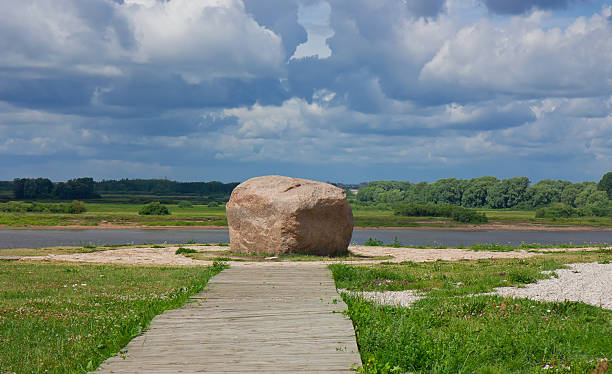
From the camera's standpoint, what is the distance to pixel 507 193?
11825 centimetres

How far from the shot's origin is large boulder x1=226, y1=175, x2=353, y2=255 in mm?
23453

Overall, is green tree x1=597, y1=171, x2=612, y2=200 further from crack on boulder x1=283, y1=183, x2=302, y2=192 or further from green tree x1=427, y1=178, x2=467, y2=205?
crack on boulder x1=283, y1=183, x2=302, y2=192

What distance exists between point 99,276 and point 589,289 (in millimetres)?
13754

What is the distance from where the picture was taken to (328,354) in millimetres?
7484

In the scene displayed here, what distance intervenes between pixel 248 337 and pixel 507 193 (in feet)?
389

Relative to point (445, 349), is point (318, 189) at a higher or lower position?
higher

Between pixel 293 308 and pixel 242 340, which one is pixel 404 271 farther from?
pixel 242 340

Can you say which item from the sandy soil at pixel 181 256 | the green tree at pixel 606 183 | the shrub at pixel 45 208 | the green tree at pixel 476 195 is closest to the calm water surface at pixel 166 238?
the sandy soil at pixel 181 256

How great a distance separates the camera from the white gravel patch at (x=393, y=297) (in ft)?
38.7

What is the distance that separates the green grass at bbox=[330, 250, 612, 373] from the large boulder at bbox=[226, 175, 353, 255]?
430 inches

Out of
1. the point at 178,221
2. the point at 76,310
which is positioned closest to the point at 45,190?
the point at 178,221

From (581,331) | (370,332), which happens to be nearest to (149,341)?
(370,332)

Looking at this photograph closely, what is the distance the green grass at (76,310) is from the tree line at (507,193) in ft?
351

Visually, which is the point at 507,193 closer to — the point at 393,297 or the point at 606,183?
the point at 606,183
